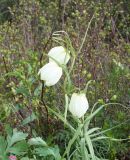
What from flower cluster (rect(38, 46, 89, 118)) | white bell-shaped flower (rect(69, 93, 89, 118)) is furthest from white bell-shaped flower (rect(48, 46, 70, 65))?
white bell-shaped flower (rect(69, 93, 89, 118))

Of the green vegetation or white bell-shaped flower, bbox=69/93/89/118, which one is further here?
the green vegetation

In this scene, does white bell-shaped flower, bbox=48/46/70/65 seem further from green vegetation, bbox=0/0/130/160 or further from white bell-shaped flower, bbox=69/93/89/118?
white bell-shaped flower, bbox=69/93/89/118

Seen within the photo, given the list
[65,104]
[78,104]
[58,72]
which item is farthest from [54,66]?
[65,104]

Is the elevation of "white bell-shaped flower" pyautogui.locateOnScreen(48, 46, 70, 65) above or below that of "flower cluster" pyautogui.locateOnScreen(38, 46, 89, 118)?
above

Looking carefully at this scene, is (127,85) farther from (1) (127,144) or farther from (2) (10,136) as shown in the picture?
(2) (10,136)

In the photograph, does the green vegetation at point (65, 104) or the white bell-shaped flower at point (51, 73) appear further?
the green vegetation at point (65, 104)

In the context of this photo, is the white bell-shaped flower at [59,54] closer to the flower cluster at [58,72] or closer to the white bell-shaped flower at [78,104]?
the flower cluster at [58,72]

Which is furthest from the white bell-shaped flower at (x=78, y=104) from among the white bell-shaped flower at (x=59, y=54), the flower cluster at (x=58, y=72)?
the white bell-shaped flower at (x=59, y=54)

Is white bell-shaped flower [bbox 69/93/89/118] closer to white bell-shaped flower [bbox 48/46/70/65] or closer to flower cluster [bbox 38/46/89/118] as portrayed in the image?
flower cluster [bbox 38/46/89/118]

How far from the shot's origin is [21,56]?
11.0 ft

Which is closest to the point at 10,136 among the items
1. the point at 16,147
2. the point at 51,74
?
the point at 16,147

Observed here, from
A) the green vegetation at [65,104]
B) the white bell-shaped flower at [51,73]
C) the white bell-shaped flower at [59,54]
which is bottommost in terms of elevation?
the green vegetation at [65,104]

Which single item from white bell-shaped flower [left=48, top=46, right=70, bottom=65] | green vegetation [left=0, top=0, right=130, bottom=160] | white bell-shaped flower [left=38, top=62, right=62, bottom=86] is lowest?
green vegetation [left=0, top=0, right=130, bottom=160]

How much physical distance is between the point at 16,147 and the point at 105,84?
1034 mm
